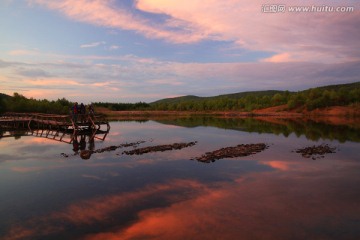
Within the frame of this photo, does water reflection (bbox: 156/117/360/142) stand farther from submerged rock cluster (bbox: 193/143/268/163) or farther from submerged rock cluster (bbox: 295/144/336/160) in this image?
submerged rock cluster (bbox: 193/143/268/163)

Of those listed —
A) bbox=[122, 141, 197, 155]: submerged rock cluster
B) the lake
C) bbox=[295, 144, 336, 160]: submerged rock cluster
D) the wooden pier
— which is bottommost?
the lake

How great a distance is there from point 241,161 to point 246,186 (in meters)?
7.49

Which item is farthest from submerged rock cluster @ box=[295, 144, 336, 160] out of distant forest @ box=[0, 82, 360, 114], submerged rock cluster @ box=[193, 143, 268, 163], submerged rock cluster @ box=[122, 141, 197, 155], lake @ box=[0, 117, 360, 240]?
distant forest @ box=[0, 82, 360, 114]

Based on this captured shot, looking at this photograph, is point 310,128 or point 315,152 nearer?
A: point 315,152

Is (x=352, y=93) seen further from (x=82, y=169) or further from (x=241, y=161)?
(x=82, y=169)

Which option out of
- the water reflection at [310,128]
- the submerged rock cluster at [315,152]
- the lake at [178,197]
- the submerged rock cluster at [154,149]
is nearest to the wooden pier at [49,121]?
the submerged rock cluster at [154,149]

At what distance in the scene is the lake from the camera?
36.5ft

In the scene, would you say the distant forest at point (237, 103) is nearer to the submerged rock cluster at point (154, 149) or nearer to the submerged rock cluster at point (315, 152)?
the submerged rock cluster at point (154, 149)

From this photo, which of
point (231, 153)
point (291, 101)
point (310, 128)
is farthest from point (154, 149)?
point (291, 101)

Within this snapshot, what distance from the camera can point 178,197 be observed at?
15102mm

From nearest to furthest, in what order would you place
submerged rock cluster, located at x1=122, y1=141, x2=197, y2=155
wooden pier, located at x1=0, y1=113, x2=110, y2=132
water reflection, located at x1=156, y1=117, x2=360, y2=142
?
submerged rock cluster, located at x1=122, y1=141, x2=197, y2=155 → water reflection, located at x1=156, y1=117, x2=360, y2=142 → wooden pier, located at x1=0, y1=113, x2=110, y2=132

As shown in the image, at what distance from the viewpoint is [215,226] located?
11.4 meters

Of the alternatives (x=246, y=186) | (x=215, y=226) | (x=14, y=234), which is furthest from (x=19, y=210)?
(x=246, y=186)

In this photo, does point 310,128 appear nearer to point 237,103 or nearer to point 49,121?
point 49,121
